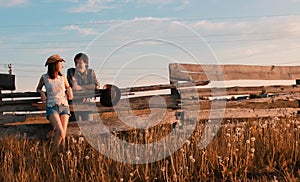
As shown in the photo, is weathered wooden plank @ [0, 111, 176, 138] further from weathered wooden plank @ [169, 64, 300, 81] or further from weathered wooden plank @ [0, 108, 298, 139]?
weathered wooden plank @ [169, 64, 300, 81]

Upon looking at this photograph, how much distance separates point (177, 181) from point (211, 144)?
104cm

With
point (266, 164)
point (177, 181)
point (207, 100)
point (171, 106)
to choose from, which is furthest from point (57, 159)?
point (207, 100)

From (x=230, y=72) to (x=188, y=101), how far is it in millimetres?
1699

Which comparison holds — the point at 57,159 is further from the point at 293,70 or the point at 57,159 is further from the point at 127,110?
the point at 293,70

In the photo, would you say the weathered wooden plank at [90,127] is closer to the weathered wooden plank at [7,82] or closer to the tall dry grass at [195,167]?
the weathered wooden plank at [7,82]

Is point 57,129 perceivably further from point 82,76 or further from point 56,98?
point 82,76

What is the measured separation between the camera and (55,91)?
A: 670cm

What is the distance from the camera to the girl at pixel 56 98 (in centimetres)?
662

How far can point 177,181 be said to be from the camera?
451 centimetres

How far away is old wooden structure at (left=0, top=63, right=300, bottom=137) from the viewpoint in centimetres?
827

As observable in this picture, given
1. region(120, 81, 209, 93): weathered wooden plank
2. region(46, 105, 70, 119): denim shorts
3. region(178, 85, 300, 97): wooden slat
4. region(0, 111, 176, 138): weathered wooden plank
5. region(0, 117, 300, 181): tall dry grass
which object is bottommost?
region(0, 117, 300, 181): tall dry grass

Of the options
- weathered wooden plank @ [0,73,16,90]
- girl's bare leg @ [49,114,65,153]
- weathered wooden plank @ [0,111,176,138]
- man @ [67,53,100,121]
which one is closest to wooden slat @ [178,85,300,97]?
weathered wooden plank @ [0,111,176,138]

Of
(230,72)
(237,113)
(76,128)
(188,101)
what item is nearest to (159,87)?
(188,101)

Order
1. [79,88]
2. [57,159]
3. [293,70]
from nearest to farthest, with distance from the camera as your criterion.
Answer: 1. [57,159]
2. [79,88]
3. [293,70]
